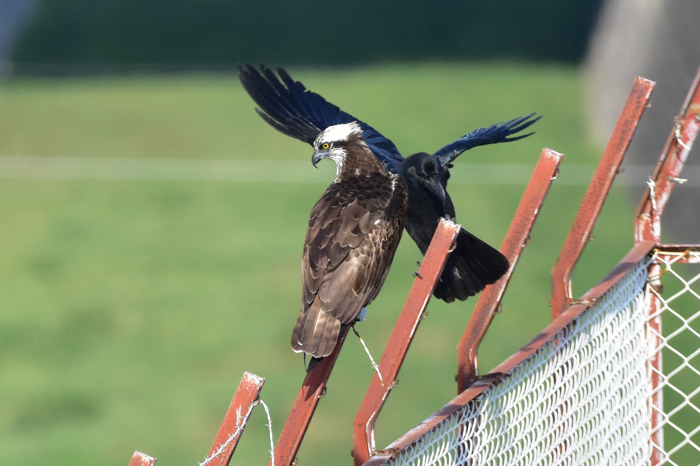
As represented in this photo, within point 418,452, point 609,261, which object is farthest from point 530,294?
point 418,452

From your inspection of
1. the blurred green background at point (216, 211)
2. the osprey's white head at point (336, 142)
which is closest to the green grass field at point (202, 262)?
the blurred green background at point (216, 211)

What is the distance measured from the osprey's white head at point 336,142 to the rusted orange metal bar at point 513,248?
1207 millimetres

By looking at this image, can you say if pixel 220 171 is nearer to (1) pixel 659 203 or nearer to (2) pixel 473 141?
(2) pixel 473 141

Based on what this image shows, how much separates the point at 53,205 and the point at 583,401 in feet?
36.4

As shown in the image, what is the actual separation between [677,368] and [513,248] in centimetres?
97

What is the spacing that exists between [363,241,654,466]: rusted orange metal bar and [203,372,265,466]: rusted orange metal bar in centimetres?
29

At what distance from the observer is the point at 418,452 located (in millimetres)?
1913

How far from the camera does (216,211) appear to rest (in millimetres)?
12289

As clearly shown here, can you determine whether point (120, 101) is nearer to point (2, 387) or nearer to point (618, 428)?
point (2, 387)

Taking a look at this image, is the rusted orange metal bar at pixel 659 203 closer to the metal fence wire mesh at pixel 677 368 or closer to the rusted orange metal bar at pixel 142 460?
the metal fence wire mesh at pixel 677 368

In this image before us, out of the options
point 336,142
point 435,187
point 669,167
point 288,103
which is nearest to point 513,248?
point 669,167

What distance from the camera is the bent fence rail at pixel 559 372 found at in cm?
180

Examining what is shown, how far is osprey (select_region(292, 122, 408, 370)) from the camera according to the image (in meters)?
2.38

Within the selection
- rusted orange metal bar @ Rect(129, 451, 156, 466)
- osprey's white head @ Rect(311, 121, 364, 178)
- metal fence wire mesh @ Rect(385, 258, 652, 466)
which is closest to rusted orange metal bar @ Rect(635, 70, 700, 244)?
metal fence wire mesh @ Rect(385, 258, 652, 466)
